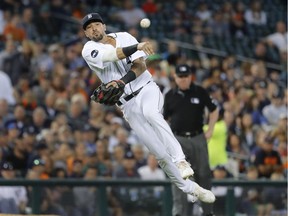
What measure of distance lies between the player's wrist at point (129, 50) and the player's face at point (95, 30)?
0.53 m

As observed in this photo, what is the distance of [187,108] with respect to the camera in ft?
40.4

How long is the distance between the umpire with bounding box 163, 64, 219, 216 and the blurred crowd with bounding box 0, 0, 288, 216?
2.92 feet

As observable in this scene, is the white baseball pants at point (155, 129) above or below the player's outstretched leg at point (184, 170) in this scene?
above

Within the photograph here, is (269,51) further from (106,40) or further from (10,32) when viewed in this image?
(106,40)

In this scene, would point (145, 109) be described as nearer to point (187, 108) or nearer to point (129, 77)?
point (129, 77)

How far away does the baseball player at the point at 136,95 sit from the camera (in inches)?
413

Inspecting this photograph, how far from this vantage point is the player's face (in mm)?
10578

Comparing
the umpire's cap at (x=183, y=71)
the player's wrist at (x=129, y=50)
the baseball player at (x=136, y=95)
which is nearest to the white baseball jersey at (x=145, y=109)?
the baseball player at (x=136, y=95)

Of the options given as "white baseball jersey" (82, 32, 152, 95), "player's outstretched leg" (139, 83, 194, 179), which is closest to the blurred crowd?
"white baseball jersey" (82, 32, 152, 95)

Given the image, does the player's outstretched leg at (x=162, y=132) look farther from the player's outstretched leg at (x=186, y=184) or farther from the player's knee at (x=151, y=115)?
the player's outstretched leg at (x=186, y=184)

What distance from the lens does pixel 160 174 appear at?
48.0 ft

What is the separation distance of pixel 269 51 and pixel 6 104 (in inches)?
272

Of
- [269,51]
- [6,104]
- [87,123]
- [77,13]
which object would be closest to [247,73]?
[269,51]

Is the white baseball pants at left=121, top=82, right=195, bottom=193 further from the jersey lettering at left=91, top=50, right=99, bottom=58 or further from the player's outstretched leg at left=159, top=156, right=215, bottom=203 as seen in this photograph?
the jersey lettering at left=91, top=50, right=99, bottom=58
